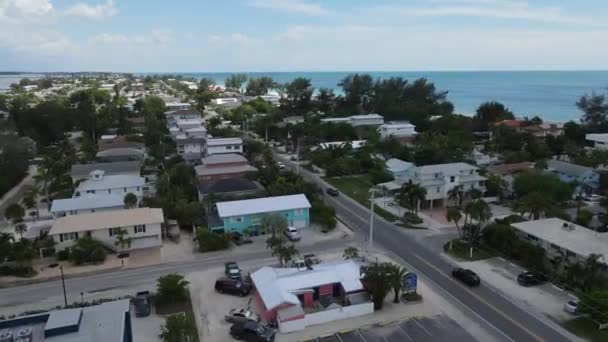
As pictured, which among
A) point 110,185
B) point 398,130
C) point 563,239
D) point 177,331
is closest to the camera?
point 177,331

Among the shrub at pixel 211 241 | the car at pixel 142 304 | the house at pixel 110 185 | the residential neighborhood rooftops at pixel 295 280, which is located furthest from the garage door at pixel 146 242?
the residential neighborhood rooftops at pixel 295 280

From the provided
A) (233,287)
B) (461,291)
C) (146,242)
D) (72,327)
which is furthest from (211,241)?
(461,291)

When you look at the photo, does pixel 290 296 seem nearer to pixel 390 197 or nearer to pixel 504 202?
pixel 390 197

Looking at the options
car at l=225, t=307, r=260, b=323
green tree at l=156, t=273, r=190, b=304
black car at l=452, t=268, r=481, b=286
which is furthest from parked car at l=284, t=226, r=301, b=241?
black car at l=452, t=268, r=481, b=286

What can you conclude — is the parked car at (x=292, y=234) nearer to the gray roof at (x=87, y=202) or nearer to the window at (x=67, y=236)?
the gray roof at (x=87, y=202)

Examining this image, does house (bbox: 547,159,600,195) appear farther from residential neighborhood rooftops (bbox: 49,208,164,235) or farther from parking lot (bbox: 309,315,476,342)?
residential neighborhood rooftops (bbox: 49,208,164,235)

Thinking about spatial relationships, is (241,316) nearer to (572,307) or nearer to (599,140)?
(572,307)

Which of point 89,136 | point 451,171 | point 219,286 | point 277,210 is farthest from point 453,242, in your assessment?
point 89,136
